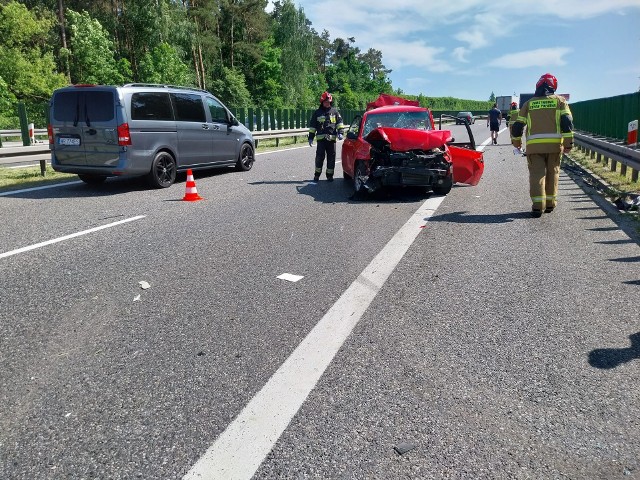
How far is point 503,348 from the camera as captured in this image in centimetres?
340

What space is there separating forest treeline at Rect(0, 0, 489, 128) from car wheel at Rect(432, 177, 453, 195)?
36720 millimetres

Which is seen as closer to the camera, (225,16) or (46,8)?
(46,8)

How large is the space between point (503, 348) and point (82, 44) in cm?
4660

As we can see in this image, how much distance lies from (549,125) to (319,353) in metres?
5.97

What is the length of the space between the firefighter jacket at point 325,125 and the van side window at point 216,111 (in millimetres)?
2472

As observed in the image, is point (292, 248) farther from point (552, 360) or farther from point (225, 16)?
point (225, 16)

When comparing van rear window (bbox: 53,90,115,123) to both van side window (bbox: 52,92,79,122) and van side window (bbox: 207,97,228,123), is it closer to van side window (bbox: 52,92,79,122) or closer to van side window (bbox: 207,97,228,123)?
van side window (bbox: 52,92,79,122)

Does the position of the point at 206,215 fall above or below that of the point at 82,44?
below

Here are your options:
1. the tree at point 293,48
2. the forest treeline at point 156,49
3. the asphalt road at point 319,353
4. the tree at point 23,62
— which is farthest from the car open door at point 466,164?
the tree at point 293,48

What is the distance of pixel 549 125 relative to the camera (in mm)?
7676

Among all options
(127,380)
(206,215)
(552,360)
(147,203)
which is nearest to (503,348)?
(552,360)

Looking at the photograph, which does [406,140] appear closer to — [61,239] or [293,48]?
[61,239]

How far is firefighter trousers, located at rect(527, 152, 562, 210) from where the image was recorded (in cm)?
762

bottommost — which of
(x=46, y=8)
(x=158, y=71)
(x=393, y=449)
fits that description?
(x=393, y=449)
